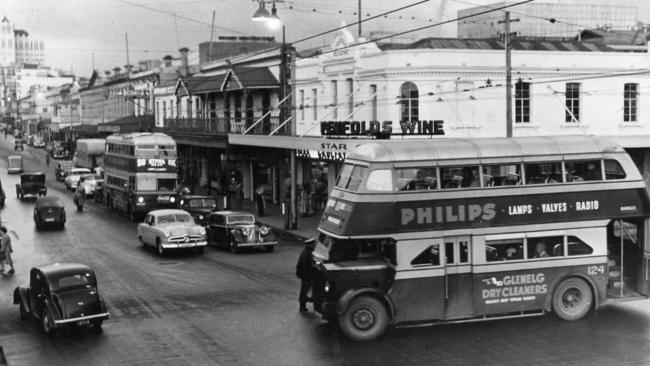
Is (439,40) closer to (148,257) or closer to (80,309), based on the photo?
(148,257)

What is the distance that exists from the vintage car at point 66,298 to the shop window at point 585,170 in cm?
1127

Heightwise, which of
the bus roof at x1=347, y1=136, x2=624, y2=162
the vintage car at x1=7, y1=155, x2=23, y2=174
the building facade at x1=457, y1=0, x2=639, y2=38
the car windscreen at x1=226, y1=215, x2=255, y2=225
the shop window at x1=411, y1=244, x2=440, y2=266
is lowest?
the car windscreen at x1=226, y1=215, x2=255, y2=225

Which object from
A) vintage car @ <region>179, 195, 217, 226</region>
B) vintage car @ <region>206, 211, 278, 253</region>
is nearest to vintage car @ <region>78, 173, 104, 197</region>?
vintage car @ <region>179, 195, 217, 226</region>

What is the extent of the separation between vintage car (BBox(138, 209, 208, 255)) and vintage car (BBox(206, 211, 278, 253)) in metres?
1.06

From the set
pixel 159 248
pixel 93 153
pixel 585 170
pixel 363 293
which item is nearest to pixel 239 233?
pixel 159 248

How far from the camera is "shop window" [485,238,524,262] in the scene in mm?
18406

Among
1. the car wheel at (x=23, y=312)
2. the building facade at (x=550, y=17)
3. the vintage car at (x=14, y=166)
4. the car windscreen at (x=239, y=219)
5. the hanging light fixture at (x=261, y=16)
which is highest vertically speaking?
the building facade at (x=550, y=17)

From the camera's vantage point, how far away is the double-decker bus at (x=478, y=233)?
1772 centimetres

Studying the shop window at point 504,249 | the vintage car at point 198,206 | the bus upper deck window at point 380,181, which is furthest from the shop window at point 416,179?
the vintage car at point 198,206

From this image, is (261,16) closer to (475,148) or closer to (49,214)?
(475,148)

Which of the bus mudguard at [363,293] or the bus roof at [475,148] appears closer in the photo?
the bus mudguard at [363,293]

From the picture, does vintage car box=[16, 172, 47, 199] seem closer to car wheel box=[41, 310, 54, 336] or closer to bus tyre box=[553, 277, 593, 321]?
car wheel box=[41, 310, 54, 336]

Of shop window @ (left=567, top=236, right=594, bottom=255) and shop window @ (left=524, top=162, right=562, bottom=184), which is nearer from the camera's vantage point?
shop window @ (left=524, top=162, right=562, bottom=184)

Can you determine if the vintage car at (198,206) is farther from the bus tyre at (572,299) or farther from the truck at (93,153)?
the truck at (93,153)
